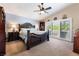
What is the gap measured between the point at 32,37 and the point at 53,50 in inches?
21.9

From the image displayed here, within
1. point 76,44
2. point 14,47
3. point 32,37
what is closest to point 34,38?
point 32,37

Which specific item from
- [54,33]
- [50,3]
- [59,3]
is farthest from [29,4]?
[54,33]

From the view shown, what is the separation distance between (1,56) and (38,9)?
131 cm

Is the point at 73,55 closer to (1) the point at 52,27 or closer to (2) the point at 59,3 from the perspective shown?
(1) the point at 52,27

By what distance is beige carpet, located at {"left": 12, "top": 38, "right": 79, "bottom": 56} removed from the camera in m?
2.36

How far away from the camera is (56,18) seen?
8.02ft

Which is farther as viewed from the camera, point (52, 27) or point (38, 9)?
Result: point (52, 27)

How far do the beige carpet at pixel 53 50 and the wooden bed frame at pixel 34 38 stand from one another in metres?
0.10

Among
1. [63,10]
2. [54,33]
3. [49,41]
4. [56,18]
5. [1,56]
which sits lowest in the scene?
[1,56]

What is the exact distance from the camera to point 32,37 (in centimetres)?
245

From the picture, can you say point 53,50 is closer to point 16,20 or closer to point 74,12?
point 74,12

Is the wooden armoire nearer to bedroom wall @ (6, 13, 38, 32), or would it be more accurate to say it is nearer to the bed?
bedroom wall @ (6, 13, 38, 32)

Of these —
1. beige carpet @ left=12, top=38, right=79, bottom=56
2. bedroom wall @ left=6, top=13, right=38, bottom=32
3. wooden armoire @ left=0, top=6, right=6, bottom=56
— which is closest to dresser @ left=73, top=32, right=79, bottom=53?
beige carpet @ left=12, top=38, right=79, bottom=56

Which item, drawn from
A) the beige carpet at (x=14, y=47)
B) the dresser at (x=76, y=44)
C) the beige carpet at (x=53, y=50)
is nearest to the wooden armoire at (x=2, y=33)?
the beige carpet at (x=14, y=47)
